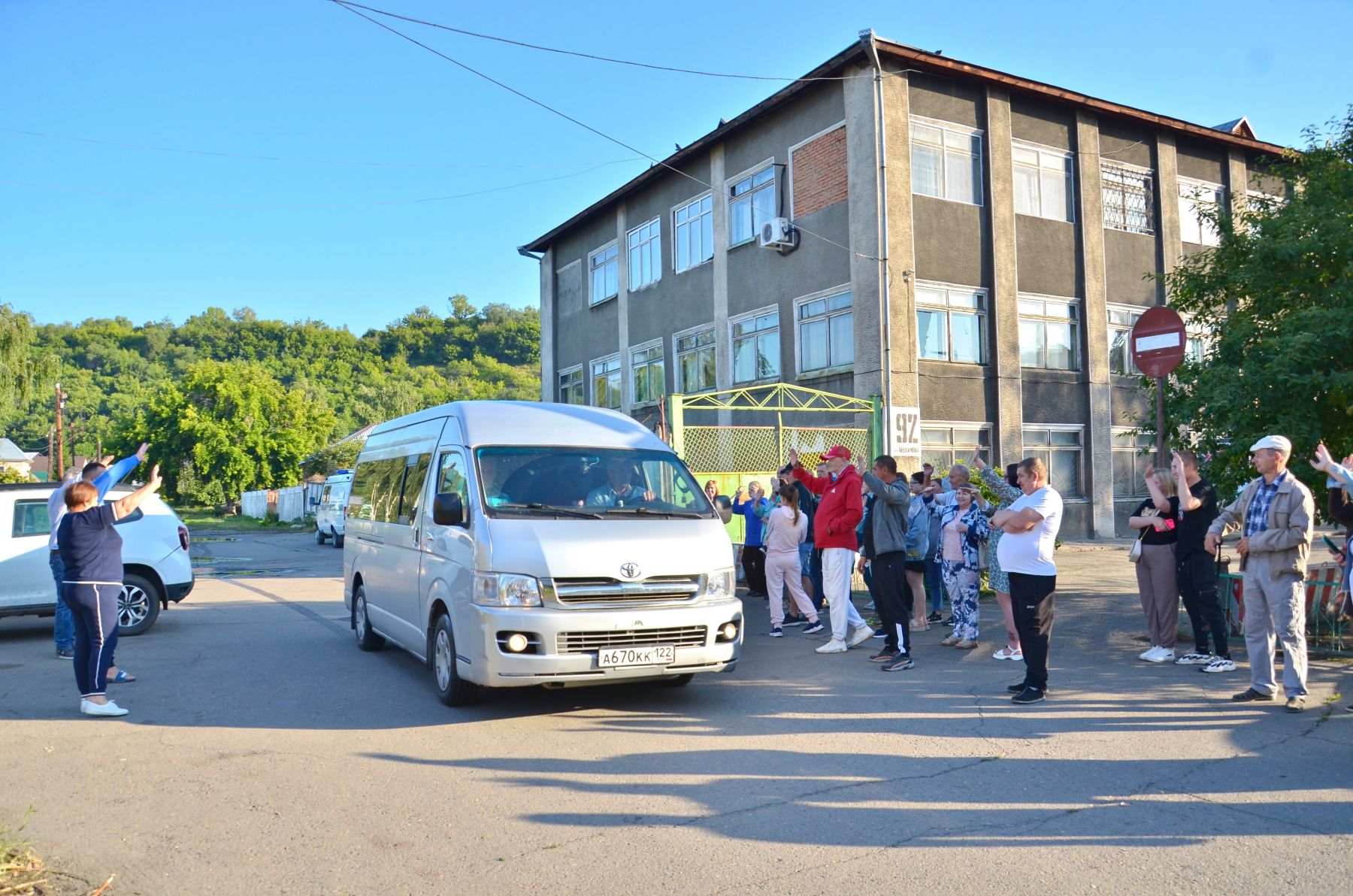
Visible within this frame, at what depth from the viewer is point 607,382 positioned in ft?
102

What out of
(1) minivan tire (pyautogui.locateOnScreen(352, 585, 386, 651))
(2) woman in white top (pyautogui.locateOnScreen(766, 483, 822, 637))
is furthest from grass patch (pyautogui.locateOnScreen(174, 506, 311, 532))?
(2) woman in white top (pyautogui.locateOnScreen(766, 483, 822, 637))

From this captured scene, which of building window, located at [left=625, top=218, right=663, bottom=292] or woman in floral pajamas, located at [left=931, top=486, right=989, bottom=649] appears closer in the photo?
woman in floral pajamas, located at [left=931, top=486, right=989, bottom=649]

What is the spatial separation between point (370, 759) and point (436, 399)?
3214 inches

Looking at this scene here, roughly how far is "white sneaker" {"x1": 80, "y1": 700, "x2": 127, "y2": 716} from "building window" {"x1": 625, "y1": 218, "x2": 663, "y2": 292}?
841 inches

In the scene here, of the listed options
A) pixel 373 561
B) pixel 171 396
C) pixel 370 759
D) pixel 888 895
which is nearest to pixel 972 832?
pixel 888 895

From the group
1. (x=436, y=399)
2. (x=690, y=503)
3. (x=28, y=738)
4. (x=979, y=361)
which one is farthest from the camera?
(x=436, y=399)

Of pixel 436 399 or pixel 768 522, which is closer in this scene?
pixel 768 522

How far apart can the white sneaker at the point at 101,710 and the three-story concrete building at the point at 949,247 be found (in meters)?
14.0

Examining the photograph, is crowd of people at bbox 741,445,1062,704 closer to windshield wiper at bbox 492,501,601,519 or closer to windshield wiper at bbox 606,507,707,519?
windshield wiper at bbox 606,507,707,519

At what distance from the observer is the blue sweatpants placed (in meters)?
7.61

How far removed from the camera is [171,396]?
68250 millimetres

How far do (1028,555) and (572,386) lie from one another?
26359mm

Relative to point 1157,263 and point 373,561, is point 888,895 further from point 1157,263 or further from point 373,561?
point 1157,263

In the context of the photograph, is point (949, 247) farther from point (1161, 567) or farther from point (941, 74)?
point (1161, 567)
